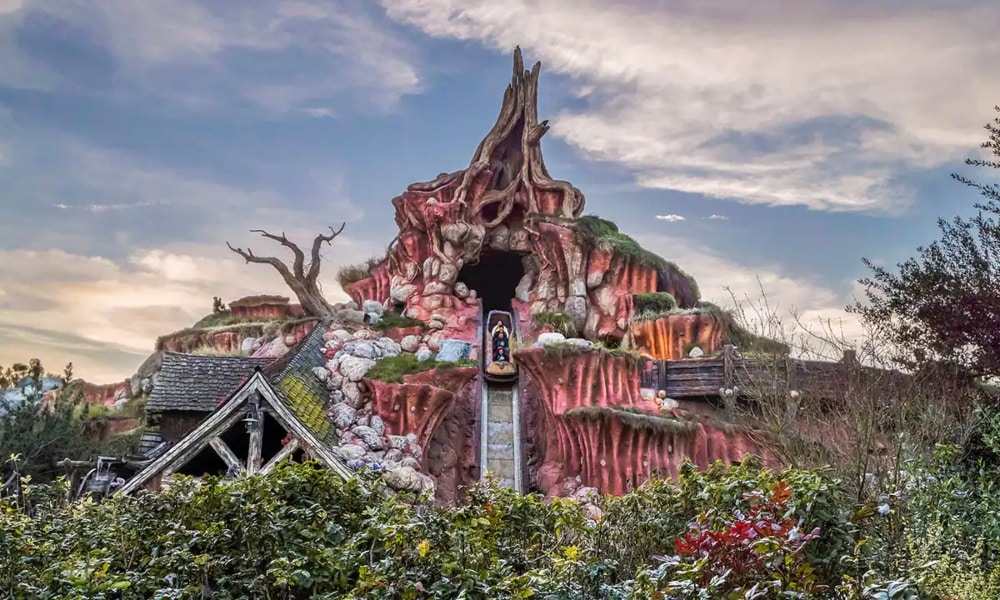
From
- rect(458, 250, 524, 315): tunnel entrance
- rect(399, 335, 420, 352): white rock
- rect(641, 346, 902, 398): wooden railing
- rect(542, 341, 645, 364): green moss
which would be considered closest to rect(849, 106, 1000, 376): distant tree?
rect(641, 346, 902, 398): wooden railing

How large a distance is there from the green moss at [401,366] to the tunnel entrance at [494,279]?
1006cm

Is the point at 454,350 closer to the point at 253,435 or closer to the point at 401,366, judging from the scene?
the point at 401,366

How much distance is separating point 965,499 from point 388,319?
55.3ft

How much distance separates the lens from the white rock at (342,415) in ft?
53.5

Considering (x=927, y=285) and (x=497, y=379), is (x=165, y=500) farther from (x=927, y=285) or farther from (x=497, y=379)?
(x=497, y=379)

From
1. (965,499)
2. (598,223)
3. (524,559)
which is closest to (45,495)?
(524,559)

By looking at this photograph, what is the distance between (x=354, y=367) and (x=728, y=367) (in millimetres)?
8993

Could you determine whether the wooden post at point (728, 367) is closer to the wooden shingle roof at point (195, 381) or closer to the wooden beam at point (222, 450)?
the wooden shingle roof at point (195, 381)

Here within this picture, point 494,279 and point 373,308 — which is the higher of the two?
point 494,279

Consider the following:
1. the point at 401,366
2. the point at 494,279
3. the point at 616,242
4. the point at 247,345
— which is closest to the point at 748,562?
the point at 401,366

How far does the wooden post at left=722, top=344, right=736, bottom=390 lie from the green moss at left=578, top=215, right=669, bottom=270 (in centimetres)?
665

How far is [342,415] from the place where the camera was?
1647cm

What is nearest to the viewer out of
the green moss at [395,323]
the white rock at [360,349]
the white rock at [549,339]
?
the white rock at [549,339]

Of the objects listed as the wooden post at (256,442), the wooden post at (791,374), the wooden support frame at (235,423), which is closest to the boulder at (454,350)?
the wooden support frame at (235,423)
